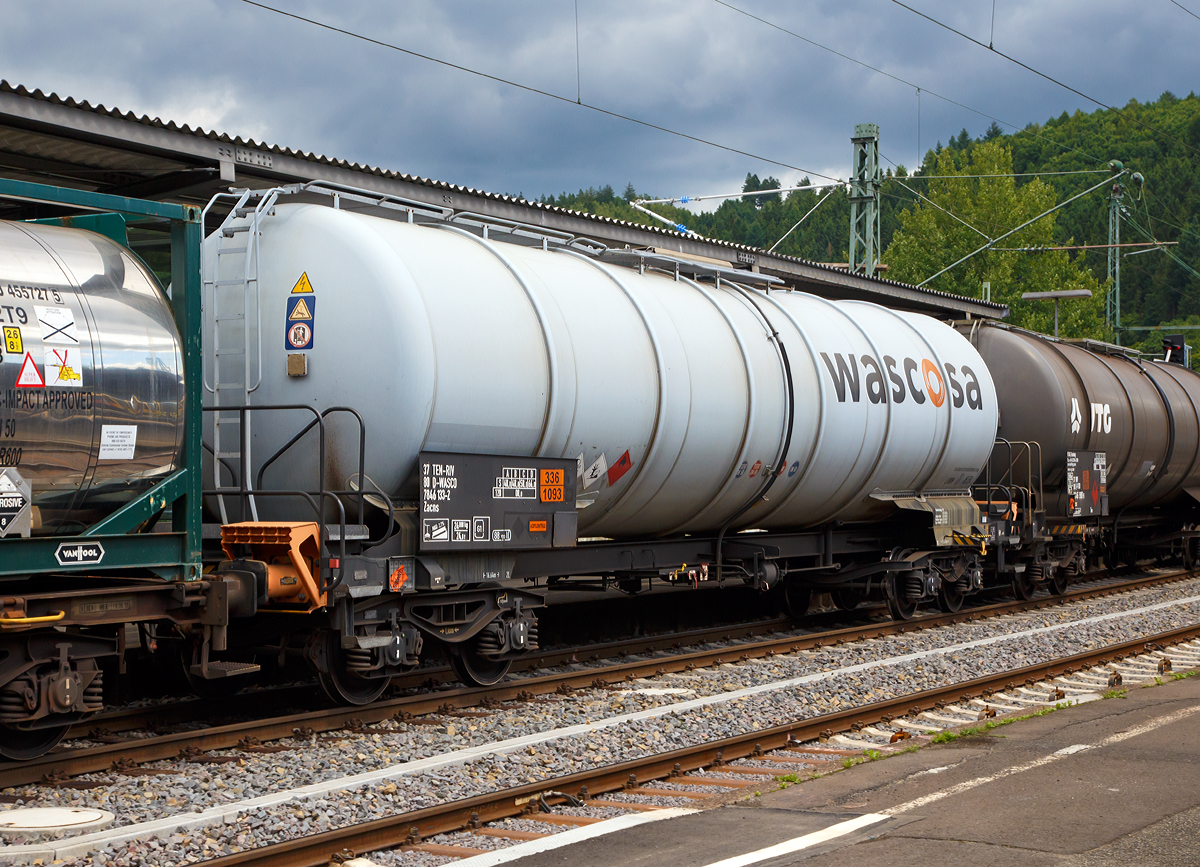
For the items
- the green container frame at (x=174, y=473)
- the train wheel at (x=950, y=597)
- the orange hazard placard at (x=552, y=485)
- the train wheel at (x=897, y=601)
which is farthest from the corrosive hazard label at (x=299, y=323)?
the train wheel at (x=950, y=597)

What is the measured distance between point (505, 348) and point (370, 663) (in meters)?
2.65

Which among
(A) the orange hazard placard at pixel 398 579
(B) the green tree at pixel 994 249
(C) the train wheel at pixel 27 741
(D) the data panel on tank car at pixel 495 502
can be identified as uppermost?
(B) the green tree at pixel 994 249

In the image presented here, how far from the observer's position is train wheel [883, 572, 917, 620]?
50.1ft

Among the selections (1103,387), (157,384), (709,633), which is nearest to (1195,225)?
(1103,387)

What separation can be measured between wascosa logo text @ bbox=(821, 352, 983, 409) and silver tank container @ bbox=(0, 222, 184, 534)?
7.78 metres

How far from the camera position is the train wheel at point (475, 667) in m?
10.1

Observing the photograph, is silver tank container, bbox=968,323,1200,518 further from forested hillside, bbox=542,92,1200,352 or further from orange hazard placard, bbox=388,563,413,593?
forested hillside, bbox=542,92,1200,352

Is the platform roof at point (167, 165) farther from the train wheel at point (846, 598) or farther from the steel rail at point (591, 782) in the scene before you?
the train wheel at point (846, 598)

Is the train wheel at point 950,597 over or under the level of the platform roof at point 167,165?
under

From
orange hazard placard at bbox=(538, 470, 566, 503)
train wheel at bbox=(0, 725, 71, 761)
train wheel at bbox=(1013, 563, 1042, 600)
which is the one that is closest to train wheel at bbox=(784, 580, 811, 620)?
train wheel at bbox=(1013, 563, 1042, 600)

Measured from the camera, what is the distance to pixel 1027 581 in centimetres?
1841

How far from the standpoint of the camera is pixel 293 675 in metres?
11.1

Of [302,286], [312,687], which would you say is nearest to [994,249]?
[312,687]

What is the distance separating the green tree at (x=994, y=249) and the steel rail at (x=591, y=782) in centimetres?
4862
